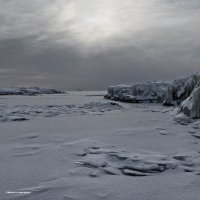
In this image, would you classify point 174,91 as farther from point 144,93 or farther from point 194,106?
point 194,106

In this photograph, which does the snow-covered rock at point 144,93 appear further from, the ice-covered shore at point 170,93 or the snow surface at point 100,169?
the snow surface at point 100,169

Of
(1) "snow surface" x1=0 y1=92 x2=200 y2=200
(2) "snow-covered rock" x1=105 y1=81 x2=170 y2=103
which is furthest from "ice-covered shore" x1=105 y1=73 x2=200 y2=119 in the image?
(1) "snow surface" x1=0 y1=92 x2=200 y2=200

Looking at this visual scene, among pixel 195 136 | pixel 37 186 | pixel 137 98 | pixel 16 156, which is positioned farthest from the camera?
pixel 137 98

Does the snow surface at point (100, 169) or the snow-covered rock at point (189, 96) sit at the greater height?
the snow-covered rock at point (189, 96)

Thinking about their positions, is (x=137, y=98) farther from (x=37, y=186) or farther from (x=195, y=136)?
(x=37, y=186)

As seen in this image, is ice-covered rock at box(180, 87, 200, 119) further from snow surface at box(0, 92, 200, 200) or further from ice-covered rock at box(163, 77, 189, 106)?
ice-covered rock at box(163, 77, 189, 106)

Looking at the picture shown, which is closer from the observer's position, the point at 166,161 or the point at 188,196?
the point at 188,196

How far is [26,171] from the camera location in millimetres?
2814

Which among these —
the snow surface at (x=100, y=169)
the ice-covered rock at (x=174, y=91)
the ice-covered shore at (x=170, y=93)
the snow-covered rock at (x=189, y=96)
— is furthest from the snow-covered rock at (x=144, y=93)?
the snow surface at (x=100, y=169)

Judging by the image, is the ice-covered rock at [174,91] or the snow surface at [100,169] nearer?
the snow surface at [100,169]

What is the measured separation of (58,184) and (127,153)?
58.8 inches

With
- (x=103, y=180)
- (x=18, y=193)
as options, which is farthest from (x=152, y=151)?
(x=18, y=193)

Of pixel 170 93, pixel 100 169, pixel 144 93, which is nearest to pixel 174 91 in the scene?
pixel 170 93

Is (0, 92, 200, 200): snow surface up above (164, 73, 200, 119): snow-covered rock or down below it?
below
